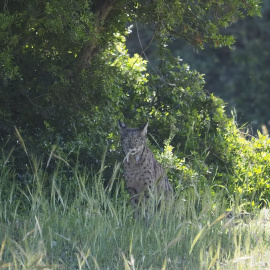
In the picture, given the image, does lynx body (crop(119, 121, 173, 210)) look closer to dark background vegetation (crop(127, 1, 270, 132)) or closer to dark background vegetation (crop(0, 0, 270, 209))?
dark background vegetation (crop(0, 0, 270, 209))

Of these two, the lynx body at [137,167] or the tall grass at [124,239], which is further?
the lynx body at [137,167]

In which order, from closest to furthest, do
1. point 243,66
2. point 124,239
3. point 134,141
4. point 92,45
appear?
point 124,239 < point 134,141 < point 92,45 < point 243,66

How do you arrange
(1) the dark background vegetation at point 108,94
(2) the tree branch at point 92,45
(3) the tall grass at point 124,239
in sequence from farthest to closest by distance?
(2) the tree branch at point 92,45
(1) the dark background vegetation at point 108,94
(3) the tall grass at point 124,239

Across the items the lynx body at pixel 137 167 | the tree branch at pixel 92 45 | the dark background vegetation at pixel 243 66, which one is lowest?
the lynx body at pixel 137 167

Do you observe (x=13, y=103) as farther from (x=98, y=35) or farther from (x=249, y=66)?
(x=249, y=66)

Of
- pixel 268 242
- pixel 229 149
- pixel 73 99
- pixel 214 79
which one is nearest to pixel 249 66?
pixel 214 79

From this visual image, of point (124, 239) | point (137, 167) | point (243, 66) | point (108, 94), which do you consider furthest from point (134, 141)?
point (243, 66)

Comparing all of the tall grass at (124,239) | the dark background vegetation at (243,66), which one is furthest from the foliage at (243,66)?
the tall grass at (124,239)

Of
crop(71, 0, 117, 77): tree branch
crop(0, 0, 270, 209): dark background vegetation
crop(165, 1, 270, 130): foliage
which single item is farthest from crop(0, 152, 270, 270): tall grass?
crop(165, 1, 270, 130): foliage

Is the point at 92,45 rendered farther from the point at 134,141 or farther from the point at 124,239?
the point at 124,239

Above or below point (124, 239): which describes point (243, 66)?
above

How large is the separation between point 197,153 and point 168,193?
203 centimetres

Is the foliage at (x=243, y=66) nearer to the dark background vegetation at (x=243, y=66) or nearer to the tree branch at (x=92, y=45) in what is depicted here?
the dark background vegetation at (x=243, y=66)

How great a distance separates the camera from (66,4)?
6.83m
